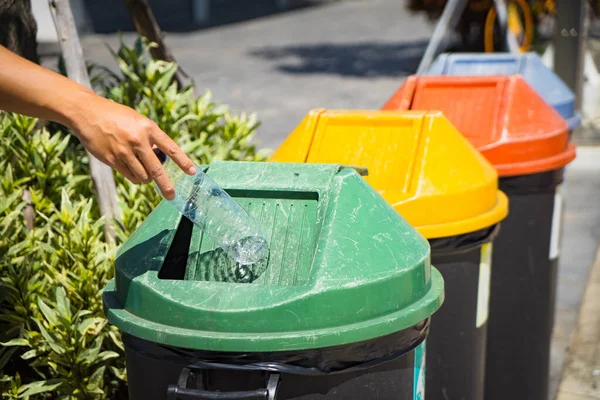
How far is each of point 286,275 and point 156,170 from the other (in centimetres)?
48

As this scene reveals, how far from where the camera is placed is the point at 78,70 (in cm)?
387

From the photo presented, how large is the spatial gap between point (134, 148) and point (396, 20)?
71.1 ft

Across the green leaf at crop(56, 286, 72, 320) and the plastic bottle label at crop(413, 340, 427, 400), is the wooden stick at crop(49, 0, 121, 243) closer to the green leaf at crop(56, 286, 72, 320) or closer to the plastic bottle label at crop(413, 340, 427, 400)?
the green leaf at crop(56, 286, 72, 320)

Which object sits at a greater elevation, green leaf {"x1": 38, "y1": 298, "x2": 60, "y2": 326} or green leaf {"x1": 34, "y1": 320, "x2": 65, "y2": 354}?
green leaf {"x1": 38, "y1": 298, "x2": 60, "y2": 326}

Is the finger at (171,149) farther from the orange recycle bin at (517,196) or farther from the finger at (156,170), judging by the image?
the orange recycle bin at (517,196)

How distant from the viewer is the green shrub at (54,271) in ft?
10.3

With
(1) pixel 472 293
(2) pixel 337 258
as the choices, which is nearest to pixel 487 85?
(1) pixel 472 293

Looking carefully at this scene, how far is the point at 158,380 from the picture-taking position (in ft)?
6.89

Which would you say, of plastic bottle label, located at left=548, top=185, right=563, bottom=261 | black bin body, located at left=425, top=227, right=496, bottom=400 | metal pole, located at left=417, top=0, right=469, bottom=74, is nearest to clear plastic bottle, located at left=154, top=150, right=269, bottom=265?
black bin body, located at left=425, top=227, right=496, bottom=400

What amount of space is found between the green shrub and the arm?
4.28 feet

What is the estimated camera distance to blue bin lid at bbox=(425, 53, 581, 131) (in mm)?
4246

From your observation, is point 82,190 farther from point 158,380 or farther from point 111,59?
point 111,59

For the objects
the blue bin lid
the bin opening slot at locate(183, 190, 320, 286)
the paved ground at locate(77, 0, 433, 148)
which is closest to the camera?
the bin opening slot at locate(183, 190, 320, 286)

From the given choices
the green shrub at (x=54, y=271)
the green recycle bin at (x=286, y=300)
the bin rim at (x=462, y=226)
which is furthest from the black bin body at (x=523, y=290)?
the green shrub at (x=54, y=271)
